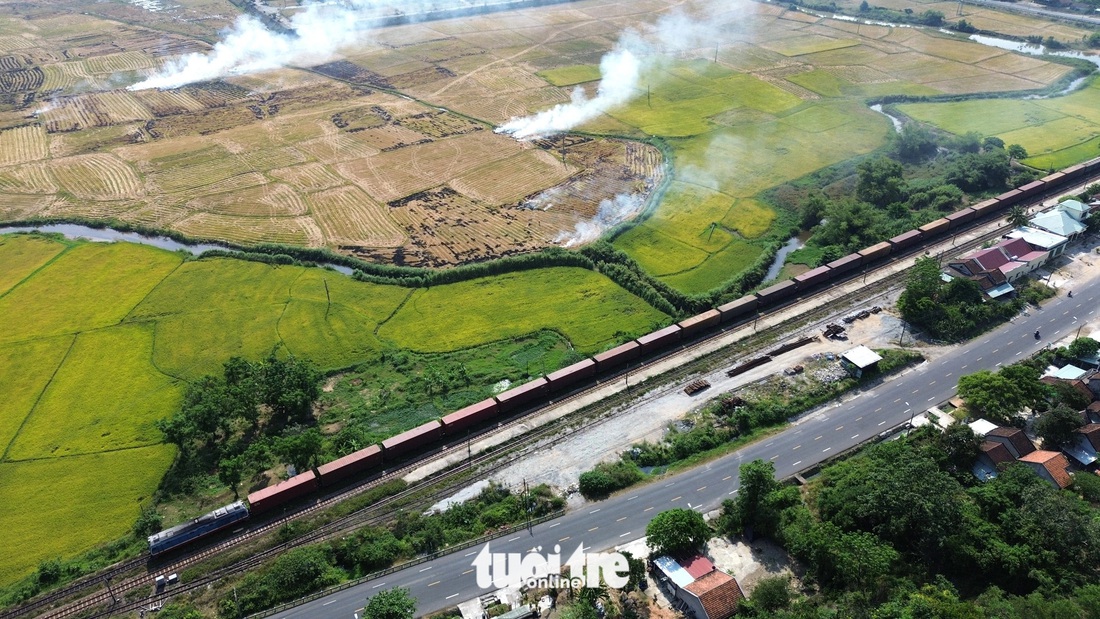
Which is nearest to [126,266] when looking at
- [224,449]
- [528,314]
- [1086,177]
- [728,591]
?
[224,449]

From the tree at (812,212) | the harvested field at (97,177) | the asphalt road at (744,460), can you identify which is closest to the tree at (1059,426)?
the asphalt road at (744,460)

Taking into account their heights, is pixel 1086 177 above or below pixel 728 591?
above

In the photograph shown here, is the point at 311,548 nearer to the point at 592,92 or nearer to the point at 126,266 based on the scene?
the point at 126,266

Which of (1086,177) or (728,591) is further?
(1086,177)

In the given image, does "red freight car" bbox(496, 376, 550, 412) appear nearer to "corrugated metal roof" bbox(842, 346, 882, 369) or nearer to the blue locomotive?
the blue locomotive

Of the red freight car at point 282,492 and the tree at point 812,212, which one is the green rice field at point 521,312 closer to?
the red freight car at point 282,492

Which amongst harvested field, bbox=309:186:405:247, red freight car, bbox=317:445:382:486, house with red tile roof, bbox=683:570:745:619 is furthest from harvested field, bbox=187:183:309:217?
house with red tile roof, bbox=683:570:745:619
